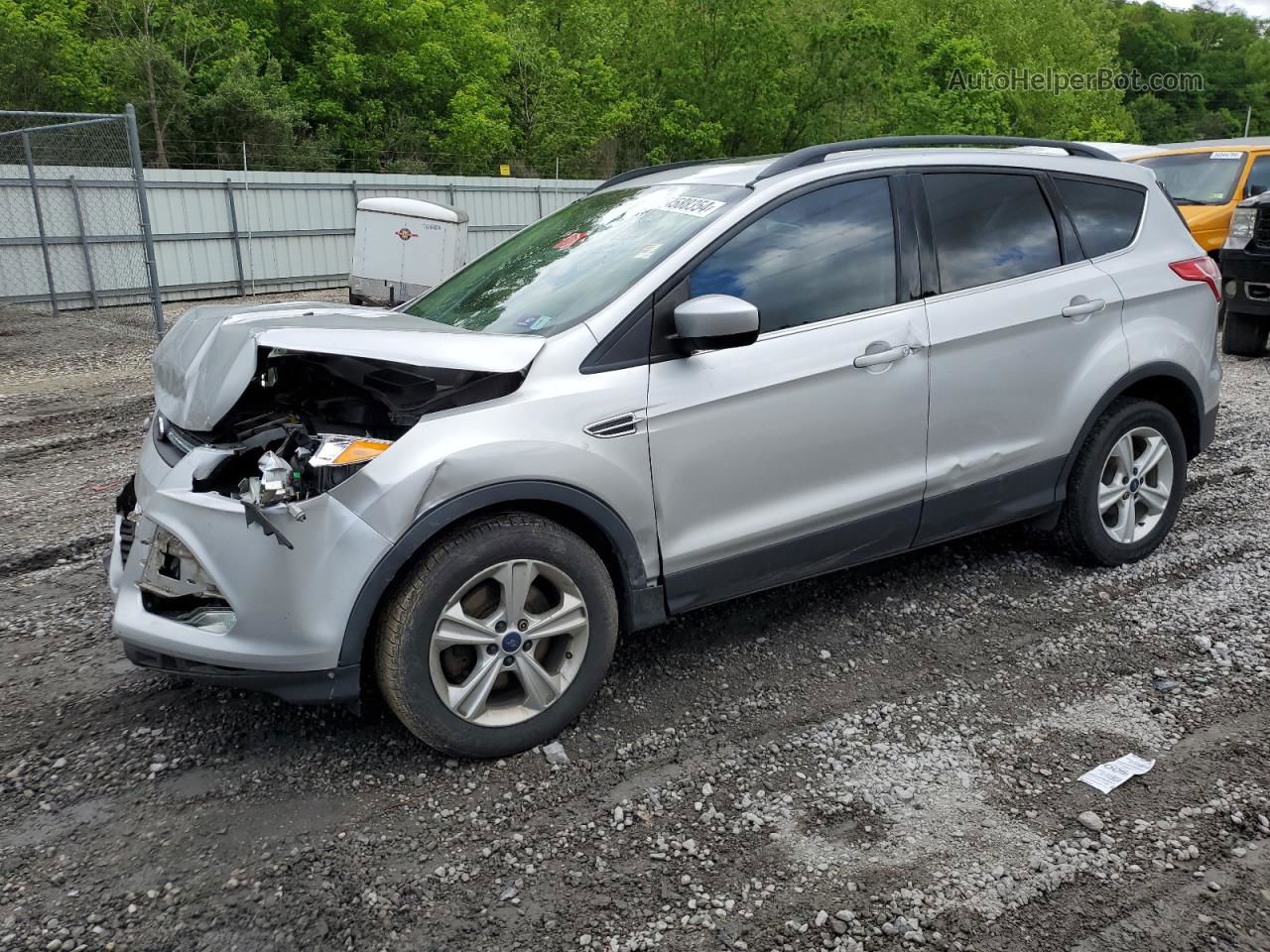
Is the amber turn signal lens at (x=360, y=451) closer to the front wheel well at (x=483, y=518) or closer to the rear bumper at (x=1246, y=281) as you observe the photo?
the front wheel well at (x=483, y=518)

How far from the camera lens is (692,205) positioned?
3.85 metres

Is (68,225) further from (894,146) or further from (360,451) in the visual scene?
(360,451)

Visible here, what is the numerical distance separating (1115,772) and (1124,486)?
6.01 ft

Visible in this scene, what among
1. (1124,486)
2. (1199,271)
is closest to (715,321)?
(1124,486)

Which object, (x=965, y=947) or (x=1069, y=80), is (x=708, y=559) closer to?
(x=965, y=947)

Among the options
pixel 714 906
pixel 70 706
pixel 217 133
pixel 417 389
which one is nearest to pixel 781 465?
pixel 417 389

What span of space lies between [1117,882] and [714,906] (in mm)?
1039

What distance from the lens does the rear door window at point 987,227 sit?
4.10 metres

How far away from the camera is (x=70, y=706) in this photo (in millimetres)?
3725

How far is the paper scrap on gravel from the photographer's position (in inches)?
124

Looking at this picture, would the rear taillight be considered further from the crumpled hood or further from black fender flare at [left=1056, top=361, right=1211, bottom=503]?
the crumpled hood

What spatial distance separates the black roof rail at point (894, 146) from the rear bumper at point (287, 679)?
7.25 feet

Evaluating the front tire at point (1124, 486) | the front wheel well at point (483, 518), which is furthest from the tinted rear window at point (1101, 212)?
the front wheel well at point (483, 518)

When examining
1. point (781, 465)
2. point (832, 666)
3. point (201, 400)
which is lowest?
point (832, 666)
